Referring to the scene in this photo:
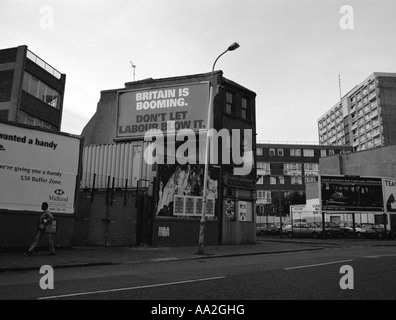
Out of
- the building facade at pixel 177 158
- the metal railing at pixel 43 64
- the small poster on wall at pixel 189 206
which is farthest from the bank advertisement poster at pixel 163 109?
the metal railing at pixel 43 64

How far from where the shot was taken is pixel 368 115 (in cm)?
9594

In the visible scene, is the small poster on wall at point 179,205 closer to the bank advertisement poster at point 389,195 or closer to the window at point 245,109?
the window at point 245,109

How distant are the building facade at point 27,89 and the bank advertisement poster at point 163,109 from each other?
34.3 feet

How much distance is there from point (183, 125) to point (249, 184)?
631 centimetres

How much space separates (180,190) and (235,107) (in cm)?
914

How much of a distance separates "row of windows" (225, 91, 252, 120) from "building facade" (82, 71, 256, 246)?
7cm

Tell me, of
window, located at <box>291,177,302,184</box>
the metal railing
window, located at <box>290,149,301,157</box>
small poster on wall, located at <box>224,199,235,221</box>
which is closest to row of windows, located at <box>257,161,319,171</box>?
window, located at <box>290,149,301,157</box>

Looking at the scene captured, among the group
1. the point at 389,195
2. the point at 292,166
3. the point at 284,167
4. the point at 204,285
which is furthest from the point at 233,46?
the point at 292,166

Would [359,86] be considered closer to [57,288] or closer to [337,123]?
[337,123]

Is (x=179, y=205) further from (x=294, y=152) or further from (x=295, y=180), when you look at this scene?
(x=294, y=152)

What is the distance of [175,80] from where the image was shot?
92.5 feet

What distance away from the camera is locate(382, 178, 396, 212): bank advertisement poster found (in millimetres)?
37406
